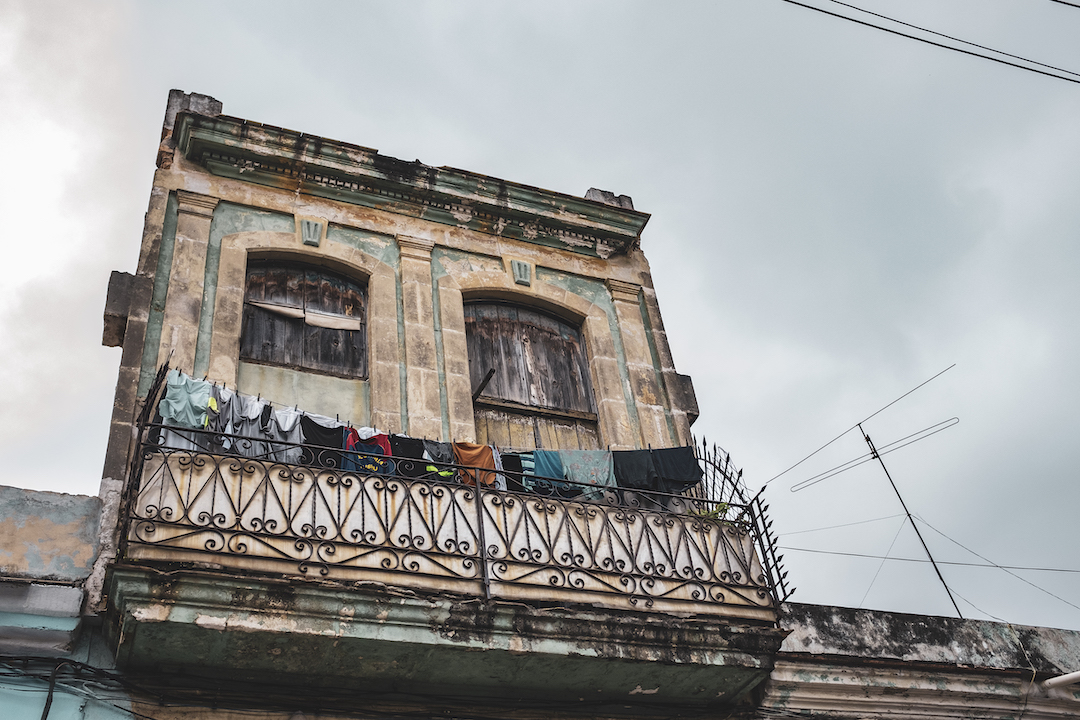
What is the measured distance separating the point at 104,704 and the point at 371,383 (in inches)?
142

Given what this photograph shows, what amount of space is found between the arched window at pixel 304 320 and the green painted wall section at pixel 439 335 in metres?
0.70

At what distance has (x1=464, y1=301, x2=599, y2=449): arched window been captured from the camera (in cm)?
955

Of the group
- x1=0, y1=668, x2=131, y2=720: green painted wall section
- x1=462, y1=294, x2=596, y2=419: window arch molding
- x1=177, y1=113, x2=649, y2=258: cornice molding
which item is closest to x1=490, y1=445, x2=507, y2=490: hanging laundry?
x1=462, y1=294, x2=596, y2=419: window arch molding

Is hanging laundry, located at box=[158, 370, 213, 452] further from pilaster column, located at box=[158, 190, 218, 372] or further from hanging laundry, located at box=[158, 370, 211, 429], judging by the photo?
pilaster column, located at box=[158, 190, 218, 372]

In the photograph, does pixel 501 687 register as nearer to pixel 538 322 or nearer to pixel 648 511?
pixel 648 511

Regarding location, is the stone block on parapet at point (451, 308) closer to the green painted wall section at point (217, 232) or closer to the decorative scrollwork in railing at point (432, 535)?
the green painted wall section at point (217, 232)

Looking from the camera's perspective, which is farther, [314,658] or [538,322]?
[538,322]

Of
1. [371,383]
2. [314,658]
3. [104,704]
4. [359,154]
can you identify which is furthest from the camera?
[359,154]

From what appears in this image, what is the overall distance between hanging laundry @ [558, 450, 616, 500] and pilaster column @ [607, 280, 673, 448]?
0.89 metres

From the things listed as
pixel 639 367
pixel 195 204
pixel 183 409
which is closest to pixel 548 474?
pixel 639 367

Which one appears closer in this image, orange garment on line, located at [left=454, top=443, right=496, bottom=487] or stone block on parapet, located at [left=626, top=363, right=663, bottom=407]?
orange garment on line, located at [left=454, top=443, right=496, bottom=487]

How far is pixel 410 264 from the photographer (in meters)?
10.1

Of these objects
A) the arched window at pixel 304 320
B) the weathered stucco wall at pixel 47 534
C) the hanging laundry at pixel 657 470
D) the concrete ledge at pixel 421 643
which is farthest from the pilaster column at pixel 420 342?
the weathered stucco wall at pixel 47 534

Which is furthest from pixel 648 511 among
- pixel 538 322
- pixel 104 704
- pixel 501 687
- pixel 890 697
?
pixel 104 704
